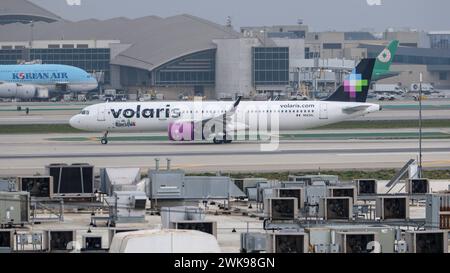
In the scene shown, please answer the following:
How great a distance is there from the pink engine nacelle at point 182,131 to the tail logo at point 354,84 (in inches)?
511

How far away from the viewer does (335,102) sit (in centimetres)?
9750

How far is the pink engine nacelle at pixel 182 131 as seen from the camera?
308 ft

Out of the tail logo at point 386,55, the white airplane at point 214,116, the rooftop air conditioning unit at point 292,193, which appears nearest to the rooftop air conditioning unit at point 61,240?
the rooftop air conditioning unit at point 292,193

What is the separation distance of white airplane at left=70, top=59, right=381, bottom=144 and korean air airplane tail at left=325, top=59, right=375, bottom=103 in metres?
0.64

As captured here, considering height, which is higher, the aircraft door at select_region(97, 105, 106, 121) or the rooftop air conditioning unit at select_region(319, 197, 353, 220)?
the aircraft door at select_region(97, 105, 106, 121)

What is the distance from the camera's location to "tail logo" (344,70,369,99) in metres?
98.1

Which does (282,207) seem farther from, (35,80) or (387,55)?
(35,80)

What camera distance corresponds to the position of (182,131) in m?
94.1

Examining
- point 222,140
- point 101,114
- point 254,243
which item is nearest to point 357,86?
point 222,140

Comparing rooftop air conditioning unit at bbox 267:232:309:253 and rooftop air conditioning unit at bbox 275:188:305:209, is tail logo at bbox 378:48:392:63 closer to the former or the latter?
rooftop air conditioning unit at bbox 275:188:305:209

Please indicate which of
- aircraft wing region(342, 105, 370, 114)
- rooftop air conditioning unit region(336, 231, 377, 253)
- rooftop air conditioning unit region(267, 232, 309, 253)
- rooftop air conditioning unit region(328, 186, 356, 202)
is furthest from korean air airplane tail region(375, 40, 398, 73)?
rooftop air conditioning unit region(267, 232, 309, 253)
